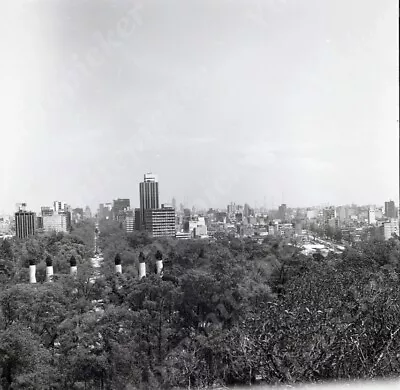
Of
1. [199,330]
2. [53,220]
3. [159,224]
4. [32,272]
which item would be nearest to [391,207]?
[199,330]

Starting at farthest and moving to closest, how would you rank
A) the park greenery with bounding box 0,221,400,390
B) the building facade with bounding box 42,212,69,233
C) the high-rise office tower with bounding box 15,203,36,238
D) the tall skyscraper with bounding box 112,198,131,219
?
the building facade with bounding box 42,212,69,233 → the high-rise office tower with bounding box 15,203,36,238 → the tall skyscraper with bounding box 112,198,131,219 → the park greenery with bounding box 0,221,400,390

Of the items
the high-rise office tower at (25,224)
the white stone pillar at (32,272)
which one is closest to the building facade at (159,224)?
the high-rise office tower at (25,224)

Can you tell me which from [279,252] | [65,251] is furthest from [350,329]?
[65,251]

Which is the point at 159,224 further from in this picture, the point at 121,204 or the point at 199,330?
the point at 199,330

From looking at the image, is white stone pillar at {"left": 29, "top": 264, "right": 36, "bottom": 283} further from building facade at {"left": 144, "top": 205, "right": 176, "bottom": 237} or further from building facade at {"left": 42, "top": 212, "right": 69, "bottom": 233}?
building facade at {"left": 144, "top": 205, "right": 176, "bottom": 237}

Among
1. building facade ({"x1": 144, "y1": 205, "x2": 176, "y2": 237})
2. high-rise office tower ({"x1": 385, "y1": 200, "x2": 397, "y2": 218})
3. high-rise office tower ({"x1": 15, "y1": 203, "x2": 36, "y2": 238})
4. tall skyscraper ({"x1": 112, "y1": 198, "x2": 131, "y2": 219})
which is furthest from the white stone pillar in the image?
high-rise office tower ({"x1": 385, "y1": 200, "x2": 397, "y2": 218})

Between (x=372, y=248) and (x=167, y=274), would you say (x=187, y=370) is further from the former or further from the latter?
(x=372, y=248)
